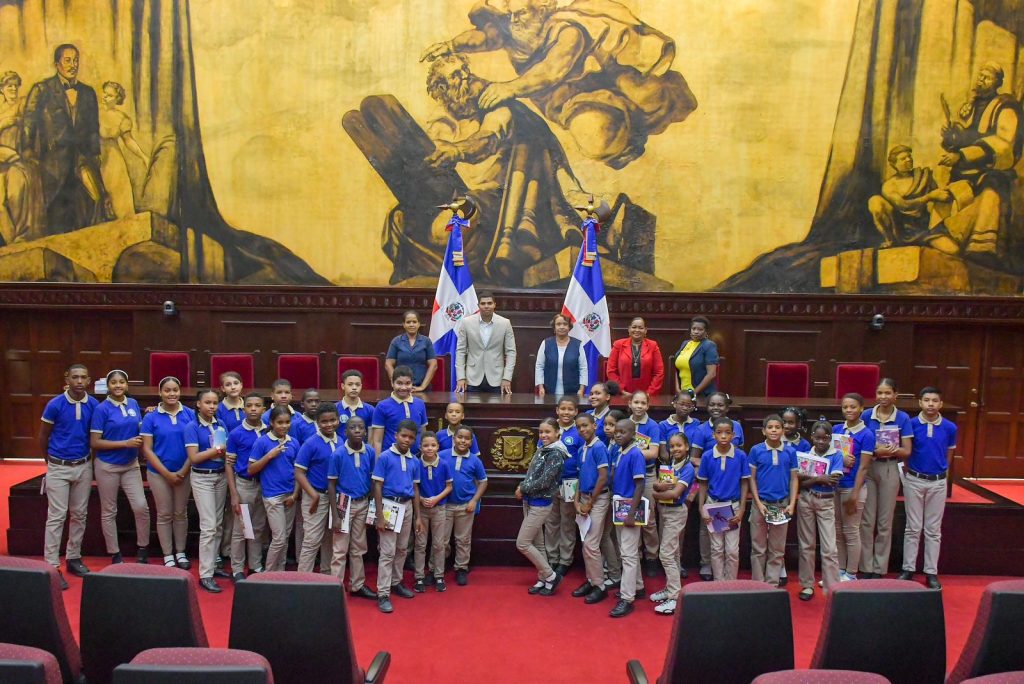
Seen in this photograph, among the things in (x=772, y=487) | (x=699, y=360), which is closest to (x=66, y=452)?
(x=772, y=487)

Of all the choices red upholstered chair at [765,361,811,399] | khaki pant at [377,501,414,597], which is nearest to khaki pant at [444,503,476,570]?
khaki pant at [377,501,414,597]

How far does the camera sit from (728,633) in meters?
3.77

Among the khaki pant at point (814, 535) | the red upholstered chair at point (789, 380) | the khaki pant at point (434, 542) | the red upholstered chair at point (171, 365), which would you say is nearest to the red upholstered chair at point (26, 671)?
the khaki pant at point (434, 542)

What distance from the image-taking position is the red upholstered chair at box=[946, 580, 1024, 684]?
3.61 m

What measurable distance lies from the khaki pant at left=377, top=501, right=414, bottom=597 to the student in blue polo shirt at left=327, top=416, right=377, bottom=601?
0.65ft

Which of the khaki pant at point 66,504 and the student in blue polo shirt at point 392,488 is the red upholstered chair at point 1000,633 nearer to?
the student in blue polo shirt at point 392,488

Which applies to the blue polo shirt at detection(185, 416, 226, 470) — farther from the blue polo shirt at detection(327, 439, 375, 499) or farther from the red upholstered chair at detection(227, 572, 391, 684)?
the red upholstered chair at detection(227, 572, 391, 684)

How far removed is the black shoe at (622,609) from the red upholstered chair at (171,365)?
6.90 m

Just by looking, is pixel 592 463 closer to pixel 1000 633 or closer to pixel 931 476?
pixel 931 476

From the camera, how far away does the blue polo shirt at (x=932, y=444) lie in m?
7.26

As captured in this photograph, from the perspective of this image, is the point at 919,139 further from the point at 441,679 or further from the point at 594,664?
the point at 441,679

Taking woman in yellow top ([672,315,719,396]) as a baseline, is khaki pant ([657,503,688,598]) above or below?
below

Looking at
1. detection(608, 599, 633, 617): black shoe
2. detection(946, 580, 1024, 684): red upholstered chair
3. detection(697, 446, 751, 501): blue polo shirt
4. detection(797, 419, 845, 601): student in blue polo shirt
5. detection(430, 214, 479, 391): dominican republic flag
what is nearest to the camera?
detection(946, 580, 1024, 684): red upholstered chair

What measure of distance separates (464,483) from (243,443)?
2021 millimetres
